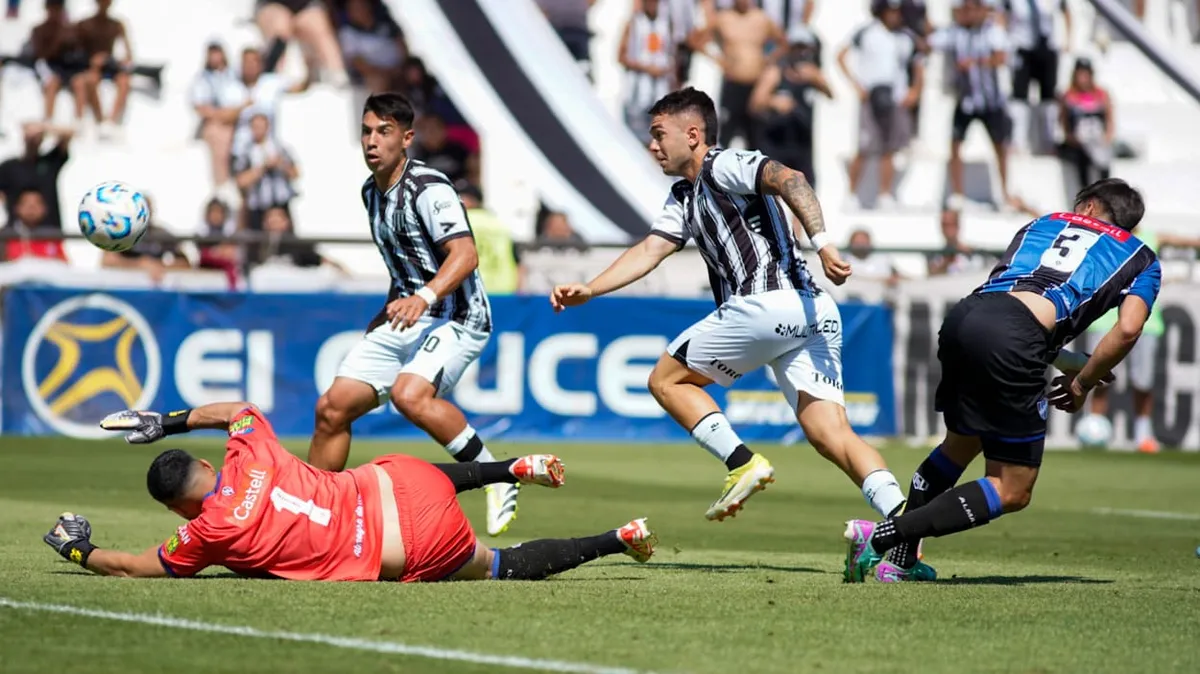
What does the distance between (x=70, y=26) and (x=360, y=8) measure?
3.59 meters

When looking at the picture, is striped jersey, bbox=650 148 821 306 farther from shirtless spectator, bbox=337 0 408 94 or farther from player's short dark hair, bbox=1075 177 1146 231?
shirtless spectator, bbox=337 0 408 94

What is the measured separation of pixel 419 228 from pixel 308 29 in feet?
42.6

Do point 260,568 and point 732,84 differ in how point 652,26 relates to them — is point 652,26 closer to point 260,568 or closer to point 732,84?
point 732,84

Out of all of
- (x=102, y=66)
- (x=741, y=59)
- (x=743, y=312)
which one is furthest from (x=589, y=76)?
(x=743, y=312)

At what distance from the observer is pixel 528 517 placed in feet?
38.5

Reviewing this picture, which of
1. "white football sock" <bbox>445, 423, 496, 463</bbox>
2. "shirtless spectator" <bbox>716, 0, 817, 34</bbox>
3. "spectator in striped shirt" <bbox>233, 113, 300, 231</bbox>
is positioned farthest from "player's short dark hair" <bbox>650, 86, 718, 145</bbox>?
"shirtless spectator" <bbox>716, 0, 817, 34</bbox>

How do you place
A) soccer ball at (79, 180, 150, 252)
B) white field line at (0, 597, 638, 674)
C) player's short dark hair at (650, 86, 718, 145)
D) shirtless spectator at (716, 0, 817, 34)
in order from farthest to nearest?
shirtless spectator at (716, 0, 817, 34)
soccer ball at (79, 180, 150, 252)
player's short dark hair at (650, 86, 718, 145)
white field line at (0, 597, 638, 674)

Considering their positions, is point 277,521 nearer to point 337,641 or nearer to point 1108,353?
point 337,641

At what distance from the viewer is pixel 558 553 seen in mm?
8141

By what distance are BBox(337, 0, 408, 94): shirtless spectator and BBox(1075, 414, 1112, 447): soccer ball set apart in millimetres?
9304

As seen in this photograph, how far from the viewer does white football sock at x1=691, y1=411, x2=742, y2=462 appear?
8.70m

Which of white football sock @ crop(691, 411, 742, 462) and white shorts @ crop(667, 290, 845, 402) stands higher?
white shorts @ crop(667, 290, 845, 402)

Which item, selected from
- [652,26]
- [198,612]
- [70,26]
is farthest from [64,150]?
[198,612]

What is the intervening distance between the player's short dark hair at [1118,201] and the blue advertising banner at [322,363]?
33.4 feet
